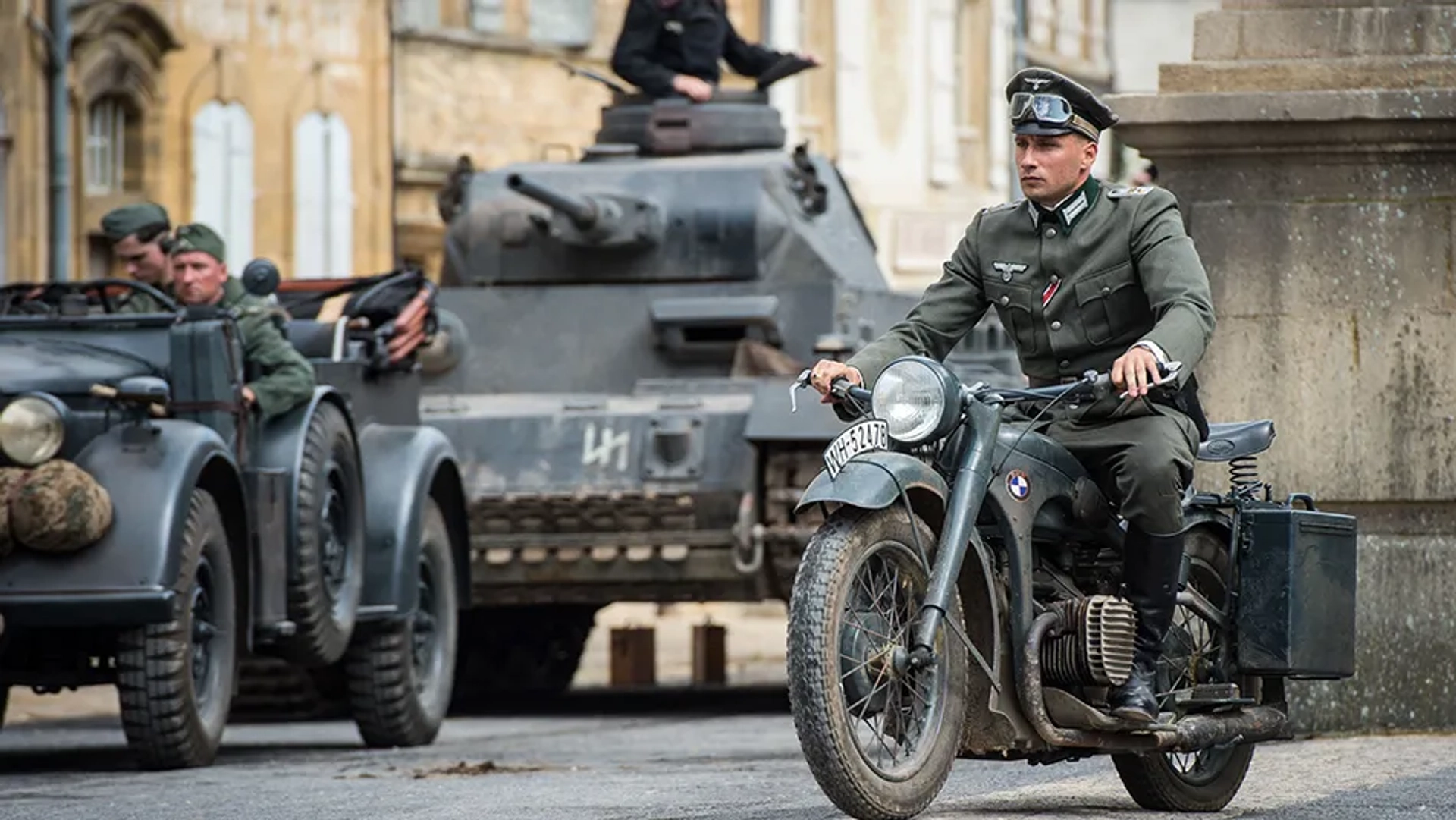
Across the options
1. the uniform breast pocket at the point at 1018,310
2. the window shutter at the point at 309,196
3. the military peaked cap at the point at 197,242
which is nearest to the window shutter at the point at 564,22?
the window shutter at the point at 309,196

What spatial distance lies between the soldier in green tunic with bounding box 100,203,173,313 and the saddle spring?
516cm

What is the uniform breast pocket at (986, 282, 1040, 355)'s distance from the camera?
8.52m

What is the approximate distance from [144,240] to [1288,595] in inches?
233

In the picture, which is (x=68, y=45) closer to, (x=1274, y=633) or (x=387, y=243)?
(x=387, y=243)

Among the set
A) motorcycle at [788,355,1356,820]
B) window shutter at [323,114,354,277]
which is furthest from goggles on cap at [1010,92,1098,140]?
window shutter at [323,114,354,277]

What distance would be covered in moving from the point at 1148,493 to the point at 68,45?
23003mm

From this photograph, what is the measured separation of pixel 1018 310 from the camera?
336 inches

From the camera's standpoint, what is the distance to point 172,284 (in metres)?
13.4

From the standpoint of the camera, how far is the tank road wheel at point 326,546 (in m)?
12.4

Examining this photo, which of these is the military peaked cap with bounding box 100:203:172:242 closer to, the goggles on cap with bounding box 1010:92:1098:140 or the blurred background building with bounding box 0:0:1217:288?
the goggles on cap with bounding box 1010:92:1098:140

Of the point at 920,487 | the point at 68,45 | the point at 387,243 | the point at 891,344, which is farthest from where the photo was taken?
the point at 387,243

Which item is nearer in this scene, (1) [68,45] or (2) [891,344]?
(2) [891,344]

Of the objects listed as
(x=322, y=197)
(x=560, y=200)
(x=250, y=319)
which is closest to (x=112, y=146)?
(x=322, y=197)

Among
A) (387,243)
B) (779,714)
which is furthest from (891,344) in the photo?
(387,243)
